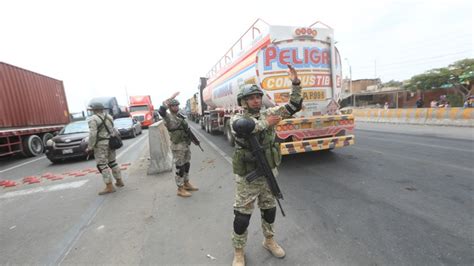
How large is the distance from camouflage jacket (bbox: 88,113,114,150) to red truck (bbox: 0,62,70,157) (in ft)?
23.6

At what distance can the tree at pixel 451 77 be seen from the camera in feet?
78.6

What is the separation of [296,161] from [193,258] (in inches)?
160

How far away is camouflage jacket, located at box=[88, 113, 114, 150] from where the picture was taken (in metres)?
4.38

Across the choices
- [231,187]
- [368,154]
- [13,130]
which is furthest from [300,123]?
[13,130]

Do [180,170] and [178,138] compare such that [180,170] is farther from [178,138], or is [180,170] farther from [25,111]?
[25,111]

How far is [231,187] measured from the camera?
4.46 metres

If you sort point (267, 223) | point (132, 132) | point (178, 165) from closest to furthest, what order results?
point (267, 223)
point (178, 165)
point (132, 132)

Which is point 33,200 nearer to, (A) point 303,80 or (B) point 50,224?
(B) point 50,224

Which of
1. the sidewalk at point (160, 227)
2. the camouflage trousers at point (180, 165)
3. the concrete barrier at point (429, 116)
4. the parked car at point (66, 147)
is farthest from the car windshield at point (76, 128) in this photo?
the concrete barrier at point (429, 116)

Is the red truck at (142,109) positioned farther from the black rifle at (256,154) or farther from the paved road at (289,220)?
the black rifle at (256,154)

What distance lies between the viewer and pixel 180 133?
420cm

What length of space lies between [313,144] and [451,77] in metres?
30.4

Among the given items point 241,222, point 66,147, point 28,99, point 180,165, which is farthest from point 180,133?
point 28,99

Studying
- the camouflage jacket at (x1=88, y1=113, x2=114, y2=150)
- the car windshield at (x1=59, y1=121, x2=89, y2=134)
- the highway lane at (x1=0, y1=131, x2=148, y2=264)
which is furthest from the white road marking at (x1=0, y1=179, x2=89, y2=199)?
the car windshield at (x1=59, y1=121, x2=89, y2=134)
